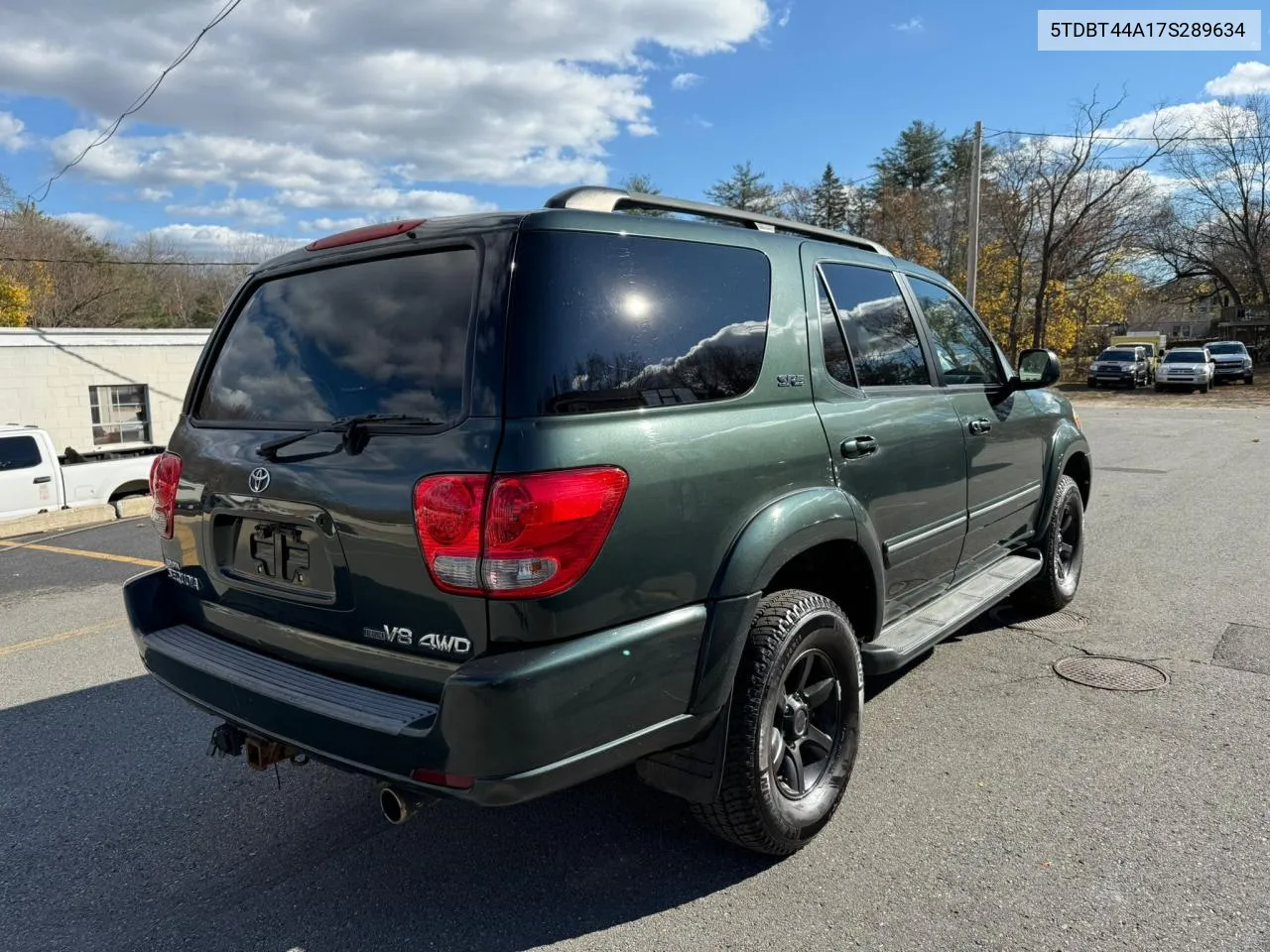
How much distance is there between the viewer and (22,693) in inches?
178

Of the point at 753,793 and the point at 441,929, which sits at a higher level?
the point at 753,793

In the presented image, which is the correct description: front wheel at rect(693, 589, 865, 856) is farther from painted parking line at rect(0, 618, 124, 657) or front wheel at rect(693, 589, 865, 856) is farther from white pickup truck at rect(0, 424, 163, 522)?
white pickup truck at rect(0, 424, 163, 522)

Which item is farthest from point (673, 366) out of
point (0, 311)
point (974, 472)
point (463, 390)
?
point (0, 311)

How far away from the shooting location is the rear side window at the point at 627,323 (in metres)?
2.20

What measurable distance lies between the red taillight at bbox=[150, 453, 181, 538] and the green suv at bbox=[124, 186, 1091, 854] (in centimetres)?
2

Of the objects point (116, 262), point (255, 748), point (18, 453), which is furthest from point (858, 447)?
point (116, 262)

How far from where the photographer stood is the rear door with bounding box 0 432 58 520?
39.4ft

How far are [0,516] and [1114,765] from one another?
1353 cm

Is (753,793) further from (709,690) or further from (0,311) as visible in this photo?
(0,311)

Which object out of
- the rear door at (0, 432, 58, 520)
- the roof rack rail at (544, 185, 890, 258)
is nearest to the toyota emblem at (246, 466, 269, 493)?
the roof rack rail at (544, 185, 890, 258)

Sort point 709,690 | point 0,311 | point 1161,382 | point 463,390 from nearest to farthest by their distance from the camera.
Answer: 1. point 463,390
2. point 709,690
3. point 0,311
4. point 1161,382

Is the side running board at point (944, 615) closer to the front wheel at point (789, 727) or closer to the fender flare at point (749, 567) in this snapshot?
the front wheel at point (789, 727)

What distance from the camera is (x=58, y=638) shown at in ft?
18.4

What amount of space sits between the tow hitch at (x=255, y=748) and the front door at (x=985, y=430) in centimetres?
292
